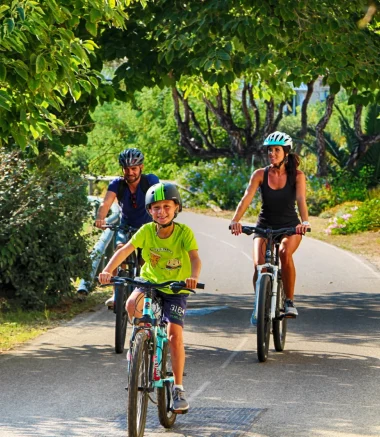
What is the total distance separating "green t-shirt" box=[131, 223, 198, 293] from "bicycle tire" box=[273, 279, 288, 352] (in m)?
2.92

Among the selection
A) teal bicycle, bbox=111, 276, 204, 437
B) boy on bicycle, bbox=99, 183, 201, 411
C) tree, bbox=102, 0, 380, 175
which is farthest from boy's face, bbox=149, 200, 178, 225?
tree, bbox=102, 0, 380, 175

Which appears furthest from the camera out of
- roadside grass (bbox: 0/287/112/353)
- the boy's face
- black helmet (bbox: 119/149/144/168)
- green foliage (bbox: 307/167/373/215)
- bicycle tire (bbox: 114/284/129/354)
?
green foliage (bbox: 307/167/373/215)

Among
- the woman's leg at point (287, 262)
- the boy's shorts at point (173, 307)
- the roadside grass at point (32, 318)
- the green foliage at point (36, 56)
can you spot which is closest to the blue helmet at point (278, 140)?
the woman's leg at point (287, 262)

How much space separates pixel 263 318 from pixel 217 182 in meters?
26.3

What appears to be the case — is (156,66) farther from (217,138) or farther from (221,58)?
(217,138)

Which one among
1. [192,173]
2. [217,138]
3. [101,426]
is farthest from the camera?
[217,138]

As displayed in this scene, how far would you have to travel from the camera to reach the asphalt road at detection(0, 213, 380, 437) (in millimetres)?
7691

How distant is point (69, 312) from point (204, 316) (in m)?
1.60

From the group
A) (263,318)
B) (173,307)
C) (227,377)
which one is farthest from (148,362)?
(263,318)

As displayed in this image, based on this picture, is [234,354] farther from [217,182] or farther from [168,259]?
[217,182]

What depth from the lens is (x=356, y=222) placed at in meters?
26.8

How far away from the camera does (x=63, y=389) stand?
29.5 ft

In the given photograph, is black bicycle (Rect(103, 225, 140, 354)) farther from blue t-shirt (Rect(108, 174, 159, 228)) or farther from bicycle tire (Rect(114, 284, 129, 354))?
blue t-shirt (Rect(108, 174, 159, 228))

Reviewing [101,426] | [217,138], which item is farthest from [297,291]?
[217,138]
